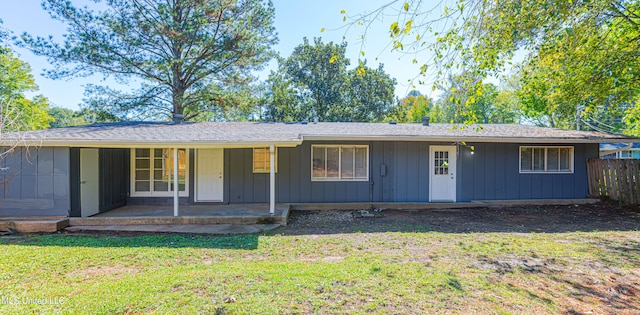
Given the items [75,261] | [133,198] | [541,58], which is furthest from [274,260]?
[541,58]

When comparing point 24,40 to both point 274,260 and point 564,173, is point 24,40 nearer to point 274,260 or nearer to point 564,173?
point 274,260

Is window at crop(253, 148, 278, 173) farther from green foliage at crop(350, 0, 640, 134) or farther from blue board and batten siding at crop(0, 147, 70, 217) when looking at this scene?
green foliage at crop(350, 0, 640, 134)

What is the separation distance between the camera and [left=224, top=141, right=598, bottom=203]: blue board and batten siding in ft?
28.4

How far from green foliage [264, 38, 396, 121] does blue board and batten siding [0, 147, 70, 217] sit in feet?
55.0

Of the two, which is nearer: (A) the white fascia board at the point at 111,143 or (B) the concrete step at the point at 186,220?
(A) the white fascia board at the point at 111,143

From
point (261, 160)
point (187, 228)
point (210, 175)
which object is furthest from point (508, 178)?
point (187, 228)

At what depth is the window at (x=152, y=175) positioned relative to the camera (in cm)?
851

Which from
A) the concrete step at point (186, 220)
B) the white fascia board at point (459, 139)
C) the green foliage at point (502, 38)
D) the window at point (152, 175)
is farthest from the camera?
the window at point (152, 175)

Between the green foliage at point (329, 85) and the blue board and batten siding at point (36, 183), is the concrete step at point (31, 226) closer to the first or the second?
the blue board and batten siding at point (36, 183)

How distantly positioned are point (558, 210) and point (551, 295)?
6.71m

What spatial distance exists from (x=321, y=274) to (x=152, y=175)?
7.03 metres

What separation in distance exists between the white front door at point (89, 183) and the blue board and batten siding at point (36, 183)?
333 millimetres

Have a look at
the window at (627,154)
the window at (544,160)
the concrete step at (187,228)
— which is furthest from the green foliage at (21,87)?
the window at (627,154)

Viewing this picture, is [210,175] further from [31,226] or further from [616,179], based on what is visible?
[616,179]
